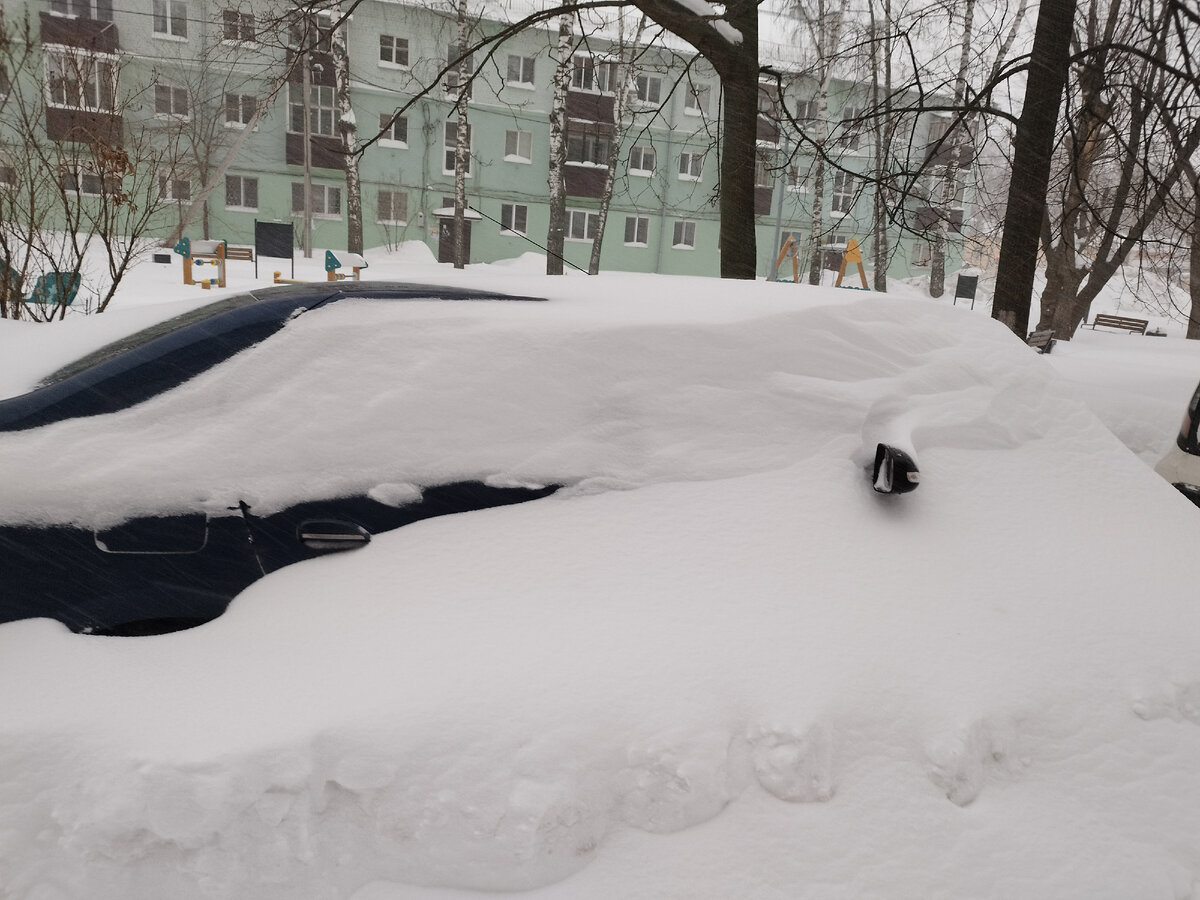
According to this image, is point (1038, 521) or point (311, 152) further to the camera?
point (311, 152)

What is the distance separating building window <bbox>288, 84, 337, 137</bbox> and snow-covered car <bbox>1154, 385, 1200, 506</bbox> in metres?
29.3

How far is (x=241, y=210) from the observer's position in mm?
29578

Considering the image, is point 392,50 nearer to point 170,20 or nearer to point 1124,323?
point 170,20

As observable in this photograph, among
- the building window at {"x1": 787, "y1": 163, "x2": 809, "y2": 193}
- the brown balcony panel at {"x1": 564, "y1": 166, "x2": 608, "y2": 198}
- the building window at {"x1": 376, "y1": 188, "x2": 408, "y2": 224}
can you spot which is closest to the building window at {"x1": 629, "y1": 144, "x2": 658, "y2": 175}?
the brown balcony panel at {"x1": 564, "y1": 166, "x2": 608, "y2": 198}

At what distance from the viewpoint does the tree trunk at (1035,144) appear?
7.50 m

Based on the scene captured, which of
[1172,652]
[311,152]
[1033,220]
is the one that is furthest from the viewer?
[311,152]

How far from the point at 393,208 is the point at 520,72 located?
676 centimetres

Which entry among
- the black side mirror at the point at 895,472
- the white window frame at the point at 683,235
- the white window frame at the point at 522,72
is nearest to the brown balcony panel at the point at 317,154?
the white window frame at the point at 522,72

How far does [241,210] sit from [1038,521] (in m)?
31.3

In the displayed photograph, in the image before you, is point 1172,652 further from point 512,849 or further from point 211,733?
point 211,733

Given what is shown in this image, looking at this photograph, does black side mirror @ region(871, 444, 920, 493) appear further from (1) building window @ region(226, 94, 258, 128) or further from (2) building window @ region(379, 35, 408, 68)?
(2) building window @ region(379, 35, 408, 68)

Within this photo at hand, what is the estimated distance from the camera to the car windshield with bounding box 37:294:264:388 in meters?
2.53

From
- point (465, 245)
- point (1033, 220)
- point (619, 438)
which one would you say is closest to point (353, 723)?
point (619, 438)

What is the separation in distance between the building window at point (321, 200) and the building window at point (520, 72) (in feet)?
24.3
